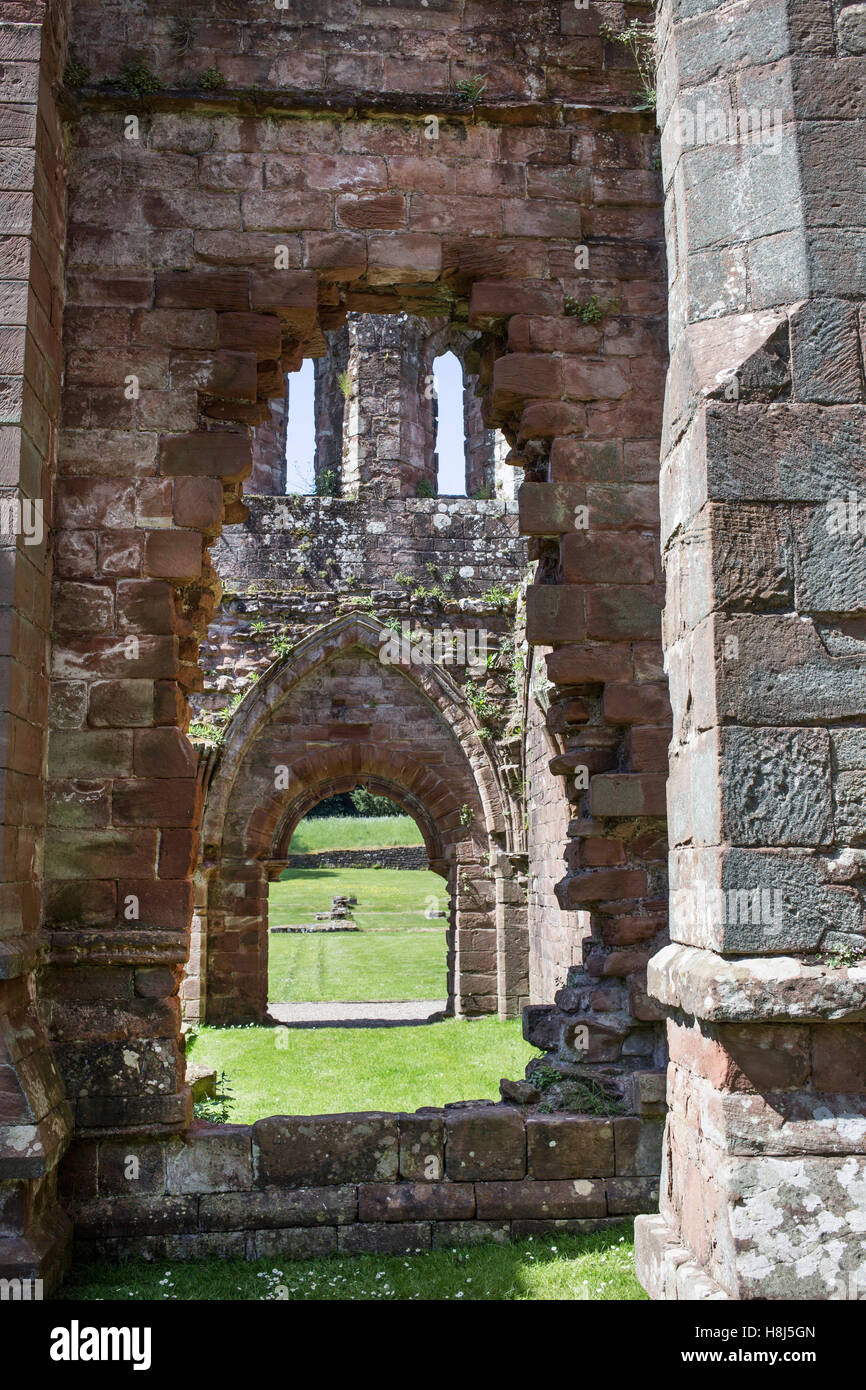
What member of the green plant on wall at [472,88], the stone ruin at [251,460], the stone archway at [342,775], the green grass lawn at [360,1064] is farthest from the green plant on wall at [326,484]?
the green plant on wall at [472,88]

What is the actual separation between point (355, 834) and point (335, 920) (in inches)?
424

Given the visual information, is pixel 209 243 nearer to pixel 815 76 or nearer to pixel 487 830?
pixel 815 76

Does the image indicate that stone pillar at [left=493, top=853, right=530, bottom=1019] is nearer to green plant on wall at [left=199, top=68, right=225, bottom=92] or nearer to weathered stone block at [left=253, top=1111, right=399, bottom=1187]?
weathered stone block at [left=253, top=1111, right=399, bottom=1187]

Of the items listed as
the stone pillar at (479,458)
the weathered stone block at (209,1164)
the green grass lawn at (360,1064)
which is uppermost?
the stone pillar at (479,458)

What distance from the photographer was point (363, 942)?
22.0 metres

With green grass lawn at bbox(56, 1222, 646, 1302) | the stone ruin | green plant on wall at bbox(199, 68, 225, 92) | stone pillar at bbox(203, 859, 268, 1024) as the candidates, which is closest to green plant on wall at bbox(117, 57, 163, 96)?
the stone ruin

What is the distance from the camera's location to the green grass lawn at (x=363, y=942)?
17312 mm

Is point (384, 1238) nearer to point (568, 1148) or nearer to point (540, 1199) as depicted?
point (540, 1199)

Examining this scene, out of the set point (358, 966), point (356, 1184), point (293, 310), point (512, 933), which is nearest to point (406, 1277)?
point (356, 1184)

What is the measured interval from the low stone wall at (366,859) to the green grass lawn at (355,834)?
41cm

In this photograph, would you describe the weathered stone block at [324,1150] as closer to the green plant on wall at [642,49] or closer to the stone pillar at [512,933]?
the green plant on wall at [642,49]

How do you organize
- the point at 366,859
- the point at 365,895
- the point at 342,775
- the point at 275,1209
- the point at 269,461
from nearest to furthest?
the point at 275,1209, the point at 342,775, the point at 269,461, the point at 365,895, the point at 366,859
